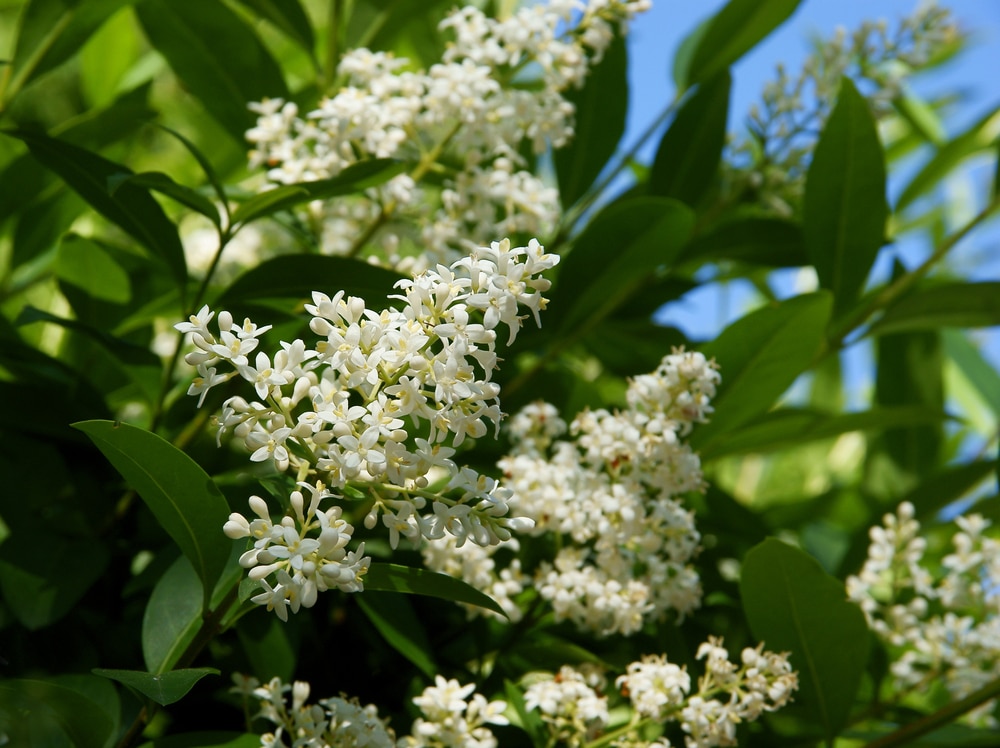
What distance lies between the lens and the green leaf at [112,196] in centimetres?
109

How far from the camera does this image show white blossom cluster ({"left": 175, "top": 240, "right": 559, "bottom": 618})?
77 centimetres

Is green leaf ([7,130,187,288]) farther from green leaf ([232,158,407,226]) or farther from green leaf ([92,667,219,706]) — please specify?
green leaf ([92,667,219,706])

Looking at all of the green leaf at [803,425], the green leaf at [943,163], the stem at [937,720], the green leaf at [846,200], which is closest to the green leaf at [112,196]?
the green leaf at [803,425]

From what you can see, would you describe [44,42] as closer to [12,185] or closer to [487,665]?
[12,185]

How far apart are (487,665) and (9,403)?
2.17ft

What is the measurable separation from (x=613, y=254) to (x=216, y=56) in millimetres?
651

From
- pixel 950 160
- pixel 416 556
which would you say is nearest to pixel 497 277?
pixel 416 556

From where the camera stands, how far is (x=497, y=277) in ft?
2.67

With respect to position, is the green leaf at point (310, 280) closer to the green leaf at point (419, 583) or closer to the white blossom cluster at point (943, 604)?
the green leaf at point (419, 583)

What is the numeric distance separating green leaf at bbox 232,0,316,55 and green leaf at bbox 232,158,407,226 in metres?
0.51

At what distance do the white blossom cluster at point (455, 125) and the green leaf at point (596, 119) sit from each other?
26 cm

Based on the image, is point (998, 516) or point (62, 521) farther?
point (998, 516)

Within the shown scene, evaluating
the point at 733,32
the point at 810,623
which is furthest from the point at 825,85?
the point at 810,623

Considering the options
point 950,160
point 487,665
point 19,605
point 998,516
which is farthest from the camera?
point 950,160
